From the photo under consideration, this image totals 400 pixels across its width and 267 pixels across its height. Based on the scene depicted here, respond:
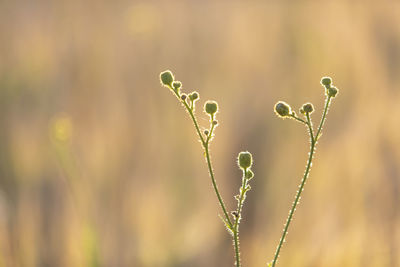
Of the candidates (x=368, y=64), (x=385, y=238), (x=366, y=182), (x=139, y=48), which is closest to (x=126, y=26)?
(x=139, y=48)

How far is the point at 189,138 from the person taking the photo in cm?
142

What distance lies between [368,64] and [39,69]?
33.4 inches

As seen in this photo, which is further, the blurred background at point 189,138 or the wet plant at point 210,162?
the blurred background at point 189,138

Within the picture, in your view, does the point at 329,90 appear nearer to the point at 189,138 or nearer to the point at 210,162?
the point at 210,162

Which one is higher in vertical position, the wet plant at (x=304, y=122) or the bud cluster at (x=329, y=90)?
the bud cluster at (x=329, y=90)

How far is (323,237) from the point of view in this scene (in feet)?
3.10

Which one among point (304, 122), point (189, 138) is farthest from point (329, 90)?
point (189, 138)

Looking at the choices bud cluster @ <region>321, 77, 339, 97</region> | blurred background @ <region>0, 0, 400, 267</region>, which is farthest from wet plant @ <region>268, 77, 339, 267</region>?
blurred background @ <region>0, 0, 400, 267</region>

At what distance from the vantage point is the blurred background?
1.01 metres

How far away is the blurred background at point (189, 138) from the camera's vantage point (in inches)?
39.7

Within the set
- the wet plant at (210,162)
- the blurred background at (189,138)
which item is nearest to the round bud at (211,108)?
the wet plant at (210,162)

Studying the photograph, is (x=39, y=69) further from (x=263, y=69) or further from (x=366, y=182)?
(x=366, y=182)

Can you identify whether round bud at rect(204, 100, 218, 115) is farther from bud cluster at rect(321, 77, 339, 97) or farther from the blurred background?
the blurred background

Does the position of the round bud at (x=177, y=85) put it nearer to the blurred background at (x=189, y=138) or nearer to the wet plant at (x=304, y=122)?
the wet plant at (x=304, y=122)
